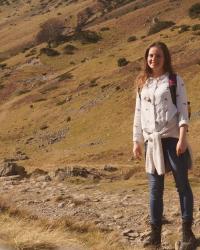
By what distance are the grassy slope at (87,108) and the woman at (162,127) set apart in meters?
17.7

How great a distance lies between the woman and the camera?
640 cm

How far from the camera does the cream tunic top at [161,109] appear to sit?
6376 millimetres

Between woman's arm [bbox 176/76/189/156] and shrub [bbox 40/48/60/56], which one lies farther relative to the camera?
shrub [bbox 40/48/60/56]

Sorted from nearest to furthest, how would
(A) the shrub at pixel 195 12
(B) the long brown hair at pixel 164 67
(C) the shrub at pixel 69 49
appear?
(B) the long brown hair at pixel 164 67, (A) the shrub at pixel 195 12, (C) the shrub at pixel 69 49

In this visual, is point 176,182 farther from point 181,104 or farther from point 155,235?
point 181,104

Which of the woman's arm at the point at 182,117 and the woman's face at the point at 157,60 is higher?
the woman's face at the point at 157,60

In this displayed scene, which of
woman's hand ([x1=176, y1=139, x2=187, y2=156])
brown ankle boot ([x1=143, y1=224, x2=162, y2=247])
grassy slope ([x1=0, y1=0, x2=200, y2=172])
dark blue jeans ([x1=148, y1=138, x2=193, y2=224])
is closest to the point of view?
woman's hand ([x1=176, y1=139, x2=187, y2=156])

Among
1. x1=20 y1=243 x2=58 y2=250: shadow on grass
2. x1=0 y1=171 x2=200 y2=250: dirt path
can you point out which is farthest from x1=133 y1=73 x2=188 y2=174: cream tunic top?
x1=0 y1=171 x2=200 y2=250: dirt path

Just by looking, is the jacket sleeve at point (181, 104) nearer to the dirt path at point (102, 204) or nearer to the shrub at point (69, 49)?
the dirt path at point (102, 204)

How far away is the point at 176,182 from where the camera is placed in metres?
6.61

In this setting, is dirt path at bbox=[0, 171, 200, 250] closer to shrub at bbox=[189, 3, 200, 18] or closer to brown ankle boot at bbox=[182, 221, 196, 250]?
brown ankle boot at bbox=[182, 221, 196, 250]

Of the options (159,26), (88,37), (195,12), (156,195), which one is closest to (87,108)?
(159,26)

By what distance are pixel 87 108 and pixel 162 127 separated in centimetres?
3531

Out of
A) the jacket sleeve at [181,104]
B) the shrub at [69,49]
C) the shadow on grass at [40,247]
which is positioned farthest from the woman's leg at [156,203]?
the shrub at [69,49]
